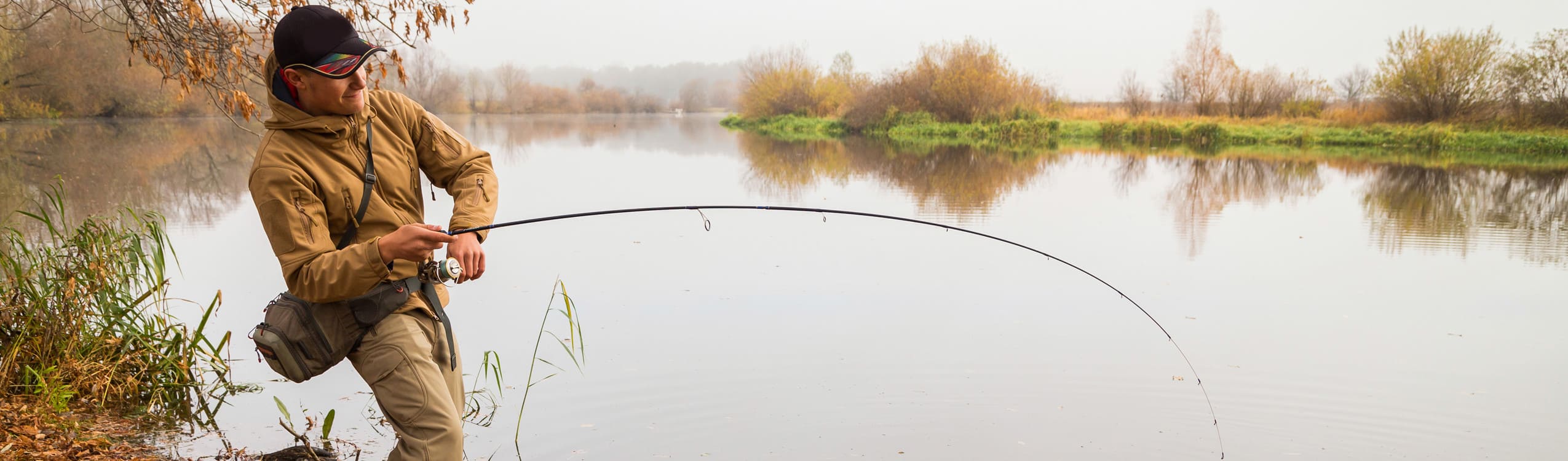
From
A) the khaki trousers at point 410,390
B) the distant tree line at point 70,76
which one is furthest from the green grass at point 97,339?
the distant tree line at point 70,76

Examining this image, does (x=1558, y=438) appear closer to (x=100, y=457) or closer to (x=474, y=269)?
(x=474, y=269)

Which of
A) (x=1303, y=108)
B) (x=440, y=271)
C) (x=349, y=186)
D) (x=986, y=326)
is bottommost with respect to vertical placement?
(x=986, y=326)

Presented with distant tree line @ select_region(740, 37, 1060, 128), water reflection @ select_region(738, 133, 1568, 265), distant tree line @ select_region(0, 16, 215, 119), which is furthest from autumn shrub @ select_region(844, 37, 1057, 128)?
distant tree line @ select_region(0, 16, 215, 119)

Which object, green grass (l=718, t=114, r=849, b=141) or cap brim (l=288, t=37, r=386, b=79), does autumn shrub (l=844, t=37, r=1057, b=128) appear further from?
cap brim (l=288, t=37, r=386, b=79)

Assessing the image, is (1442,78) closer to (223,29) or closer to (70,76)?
(223,29)

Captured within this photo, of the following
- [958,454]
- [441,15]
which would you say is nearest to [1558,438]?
[958,454]

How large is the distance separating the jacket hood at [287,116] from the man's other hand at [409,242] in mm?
333

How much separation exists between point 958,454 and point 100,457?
3.13 metres

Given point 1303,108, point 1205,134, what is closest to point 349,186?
point 1205,134

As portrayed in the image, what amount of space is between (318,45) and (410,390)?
2.77 ft

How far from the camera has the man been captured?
7.66 ft

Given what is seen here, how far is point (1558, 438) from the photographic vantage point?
176 inches

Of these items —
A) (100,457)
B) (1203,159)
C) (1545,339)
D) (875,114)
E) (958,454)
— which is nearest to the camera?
(100,457)

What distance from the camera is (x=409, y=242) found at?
233 cm
